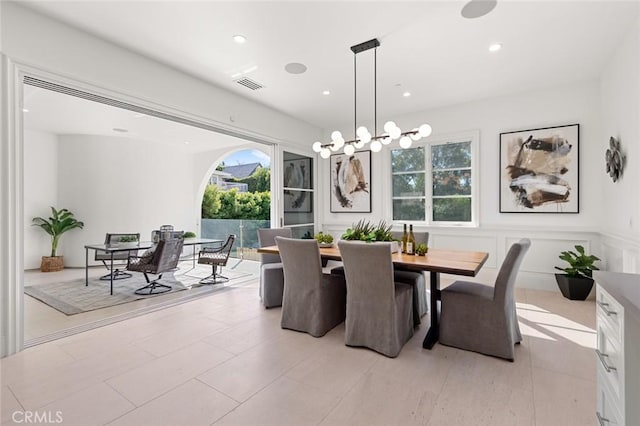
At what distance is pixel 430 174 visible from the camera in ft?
17.0

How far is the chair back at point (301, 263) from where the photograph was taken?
9.09 ft

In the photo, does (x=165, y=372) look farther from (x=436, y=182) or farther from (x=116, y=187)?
(x=116, y=187)

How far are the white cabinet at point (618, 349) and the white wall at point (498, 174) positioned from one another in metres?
3.62

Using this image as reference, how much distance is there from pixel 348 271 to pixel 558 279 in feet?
10.8

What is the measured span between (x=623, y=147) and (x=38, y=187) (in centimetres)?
936

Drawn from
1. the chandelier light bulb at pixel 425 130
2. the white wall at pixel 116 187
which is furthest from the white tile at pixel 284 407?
the white wall at pixel 116 187

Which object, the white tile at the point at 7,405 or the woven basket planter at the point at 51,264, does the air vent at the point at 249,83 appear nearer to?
the white tile at the point at 7,405

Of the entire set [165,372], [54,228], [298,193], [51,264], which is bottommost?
[165,372]

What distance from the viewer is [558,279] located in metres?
3.98

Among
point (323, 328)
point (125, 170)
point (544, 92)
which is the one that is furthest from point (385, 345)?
point (125, 170)

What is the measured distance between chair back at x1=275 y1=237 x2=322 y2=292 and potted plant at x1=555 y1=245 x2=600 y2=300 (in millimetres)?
3367

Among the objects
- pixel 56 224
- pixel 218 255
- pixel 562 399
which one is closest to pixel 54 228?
pixel 56 224

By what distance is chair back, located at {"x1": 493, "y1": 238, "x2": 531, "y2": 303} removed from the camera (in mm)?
2320

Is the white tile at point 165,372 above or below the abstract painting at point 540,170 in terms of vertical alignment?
below
